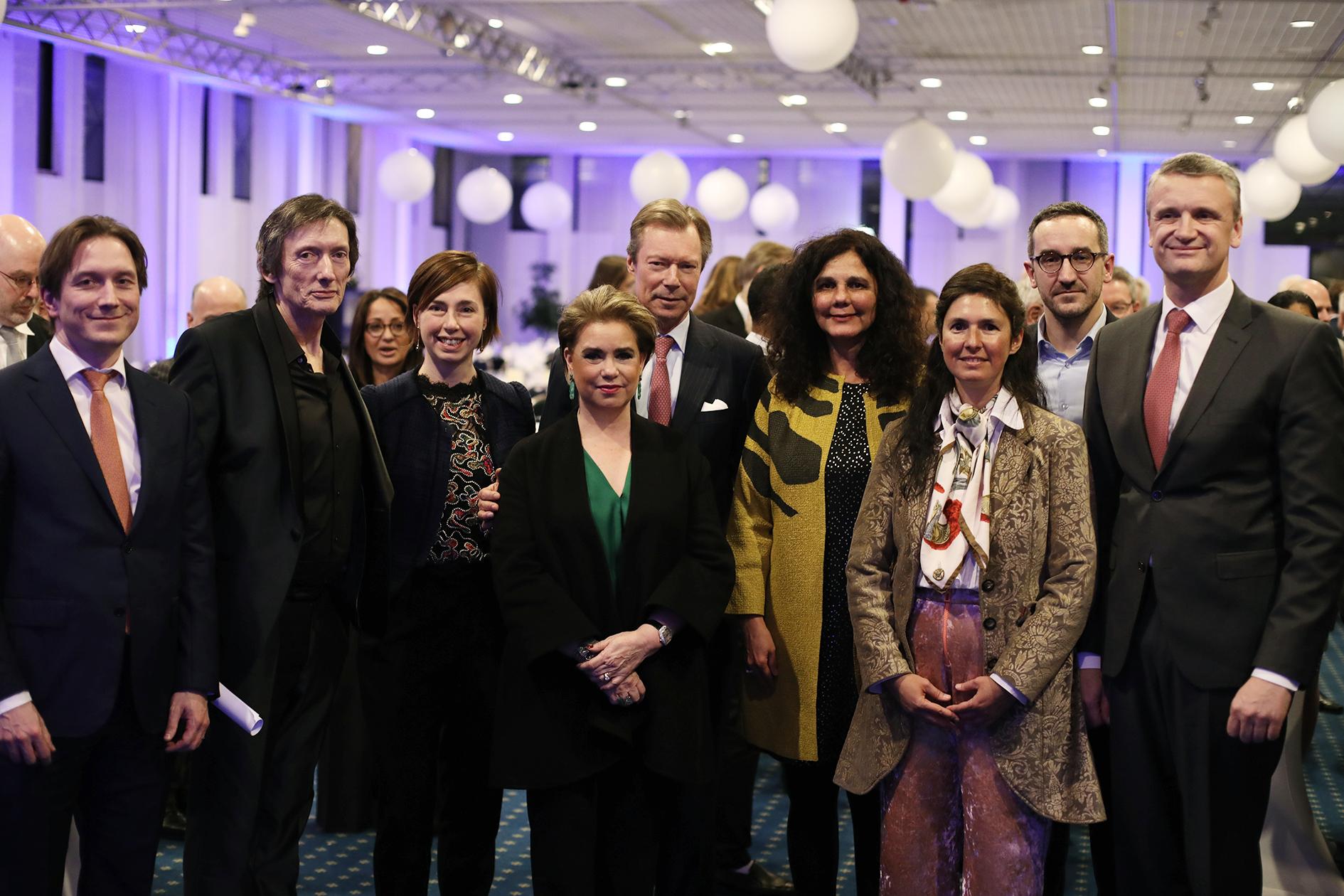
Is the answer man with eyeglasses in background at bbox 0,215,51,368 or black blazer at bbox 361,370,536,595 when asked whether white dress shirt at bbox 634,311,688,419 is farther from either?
man with eyeglasses in background at bbox 0,215,51,368

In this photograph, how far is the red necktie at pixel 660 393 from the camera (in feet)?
11.4

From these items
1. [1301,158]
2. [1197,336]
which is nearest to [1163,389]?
[1197,336]

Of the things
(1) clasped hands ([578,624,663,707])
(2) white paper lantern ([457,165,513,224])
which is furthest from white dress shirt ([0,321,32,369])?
(2) white paper lantern ([457,165,513,224])

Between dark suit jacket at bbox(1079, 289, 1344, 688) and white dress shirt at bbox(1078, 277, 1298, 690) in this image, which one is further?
white dress shirt at bbox(1078, 277, 1298, 690)

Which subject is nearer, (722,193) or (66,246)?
(66,246)

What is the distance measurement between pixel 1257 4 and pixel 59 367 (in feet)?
30.7

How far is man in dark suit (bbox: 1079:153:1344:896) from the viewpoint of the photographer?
268 cm

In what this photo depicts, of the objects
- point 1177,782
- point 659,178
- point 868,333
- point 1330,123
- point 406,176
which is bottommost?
point 1177,782

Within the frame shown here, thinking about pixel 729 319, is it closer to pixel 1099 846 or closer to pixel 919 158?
pixel 1099 846

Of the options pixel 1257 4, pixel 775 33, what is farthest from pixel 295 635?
pixel 1257 4

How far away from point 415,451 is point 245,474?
1.58ft

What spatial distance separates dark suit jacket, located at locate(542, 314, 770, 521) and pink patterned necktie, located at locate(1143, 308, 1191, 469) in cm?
104

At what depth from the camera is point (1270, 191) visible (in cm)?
1065

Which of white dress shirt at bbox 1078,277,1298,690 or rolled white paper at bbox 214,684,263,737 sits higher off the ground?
white dress shirt at bbox 1078,277,1298,690
